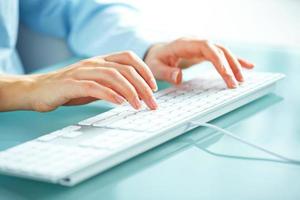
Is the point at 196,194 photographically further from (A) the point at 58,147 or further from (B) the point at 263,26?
(B) the point at 263,26

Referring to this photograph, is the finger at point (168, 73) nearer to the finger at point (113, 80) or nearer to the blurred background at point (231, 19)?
the finger at point (113, 80)

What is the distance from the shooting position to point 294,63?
1.22 m

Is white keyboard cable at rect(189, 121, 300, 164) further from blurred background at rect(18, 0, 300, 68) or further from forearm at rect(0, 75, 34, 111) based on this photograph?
blurred background at rect(18, 0, 300, 68)

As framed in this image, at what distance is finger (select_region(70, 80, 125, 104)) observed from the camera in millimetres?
777

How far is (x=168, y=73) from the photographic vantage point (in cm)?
100

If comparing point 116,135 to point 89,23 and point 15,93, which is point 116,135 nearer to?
point 15,93

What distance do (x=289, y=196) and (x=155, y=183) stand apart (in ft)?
0.44

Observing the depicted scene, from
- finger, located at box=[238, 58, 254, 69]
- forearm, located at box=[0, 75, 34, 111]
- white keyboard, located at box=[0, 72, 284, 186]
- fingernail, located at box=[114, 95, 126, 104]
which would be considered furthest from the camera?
finger, located at box=[238, 58, 254, 69]

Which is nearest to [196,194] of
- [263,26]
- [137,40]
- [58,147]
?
[58,147]

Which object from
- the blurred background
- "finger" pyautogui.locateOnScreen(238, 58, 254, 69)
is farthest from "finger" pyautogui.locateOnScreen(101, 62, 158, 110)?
the blurred background

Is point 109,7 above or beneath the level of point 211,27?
above

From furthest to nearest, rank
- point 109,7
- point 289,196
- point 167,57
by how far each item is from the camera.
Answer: point 109,7
point 167,57
point 289,196

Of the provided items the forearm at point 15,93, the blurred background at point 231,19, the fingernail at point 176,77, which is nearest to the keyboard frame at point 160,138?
the fingernail at point 176,77

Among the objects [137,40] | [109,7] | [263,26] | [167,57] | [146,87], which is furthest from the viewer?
[263,26]
